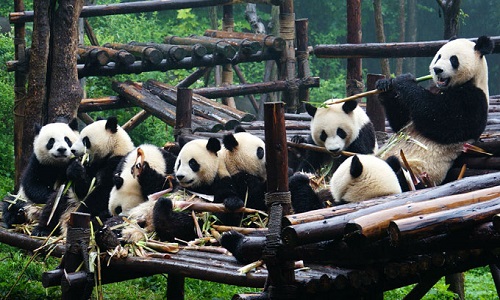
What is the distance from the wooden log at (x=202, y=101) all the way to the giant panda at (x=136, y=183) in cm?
343

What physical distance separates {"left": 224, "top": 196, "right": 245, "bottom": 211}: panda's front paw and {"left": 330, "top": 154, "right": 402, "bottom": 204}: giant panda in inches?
24.9

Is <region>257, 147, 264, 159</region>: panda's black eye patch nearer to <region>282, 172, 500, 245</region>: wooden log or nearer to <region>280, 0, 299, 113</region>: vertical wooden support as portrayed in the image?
<region>282, 172, 500, 245</region>: wooden log

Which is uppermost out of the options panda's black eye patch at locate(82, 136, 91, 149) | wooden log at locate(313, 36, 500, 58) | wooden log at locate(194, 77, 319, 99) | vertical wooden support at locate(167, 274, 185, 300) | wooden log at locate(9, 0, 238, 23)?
wooden log at locate(9, 0, 238, 23)

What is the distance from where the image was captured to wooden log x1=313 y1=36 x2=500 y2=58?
6883mm

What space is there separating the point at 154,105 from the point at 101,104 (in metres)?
0.71

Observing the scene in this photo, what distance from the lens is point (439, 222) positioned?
10.6 feet

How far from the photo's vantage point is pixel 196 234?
516cm

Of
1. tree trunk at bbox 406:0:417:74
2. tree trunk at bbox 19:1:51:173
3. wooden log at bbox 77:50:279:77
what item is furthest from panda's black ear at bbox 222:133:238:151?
tree trunk at bbox 406:0:417:74

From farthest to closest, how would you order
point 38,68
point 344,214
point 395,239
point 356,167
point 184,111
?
point 184,111 → point 38,68 → point 356,167 → point 344,214 → point 395,239

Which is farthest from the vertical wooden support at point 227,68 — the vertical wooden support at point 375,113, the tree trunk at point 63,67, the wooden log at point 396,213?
the wooden log at point 396,213

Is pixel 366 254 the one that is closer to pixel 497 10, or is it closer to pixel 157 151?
pixel 157 151

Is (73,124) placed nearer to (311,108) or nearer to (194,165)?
(194,165)

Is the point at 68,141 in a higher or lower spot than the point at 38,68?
lower

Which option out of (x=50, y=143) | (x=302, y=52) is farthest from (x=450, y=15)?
(x=50, y=143)
